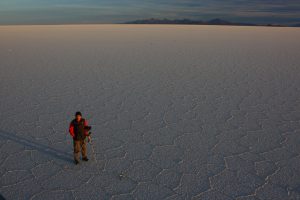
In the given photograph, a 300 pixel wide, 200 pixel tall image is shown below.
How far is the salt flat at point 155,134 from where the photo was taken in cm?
304

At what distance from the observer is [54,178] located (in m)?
3.16

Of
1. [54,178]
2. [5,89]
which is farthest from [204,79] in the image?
[54,178]

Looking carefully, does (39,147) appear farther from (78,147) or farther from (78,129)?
(78,129)

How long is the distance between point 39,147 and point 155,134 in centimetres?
163

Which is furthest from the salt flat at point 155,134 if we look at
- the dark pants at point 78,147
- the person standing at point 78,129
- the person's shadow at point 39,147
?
the person standing at point 78,129

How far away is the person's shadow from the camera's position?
11.9 feet

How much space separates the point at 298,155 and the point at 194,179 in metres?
1.49

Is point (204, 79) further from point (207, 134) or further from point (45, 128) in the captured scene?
point (45, 128)

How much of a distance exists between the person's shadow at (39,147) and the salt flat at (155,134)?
13 mm

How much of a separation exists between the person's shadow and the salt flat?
0.01 meters

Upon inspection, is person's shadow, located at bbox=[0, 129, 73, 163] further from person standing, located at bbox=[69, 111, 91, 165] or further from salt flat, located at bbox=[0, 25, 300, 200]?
person standing, located at bbox=[69, 111, 91, 165]

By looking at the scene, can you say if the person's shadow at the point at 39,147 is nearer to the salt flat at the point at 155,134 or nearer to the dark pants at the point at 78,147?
the salt flat at the point at 155,134

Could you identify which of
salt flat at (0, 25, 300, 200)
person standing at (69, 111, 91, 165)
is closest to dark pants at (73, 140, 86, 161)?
person standing at (69, 111, 91, 165)

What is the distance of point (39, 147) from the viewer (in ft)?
12.7
